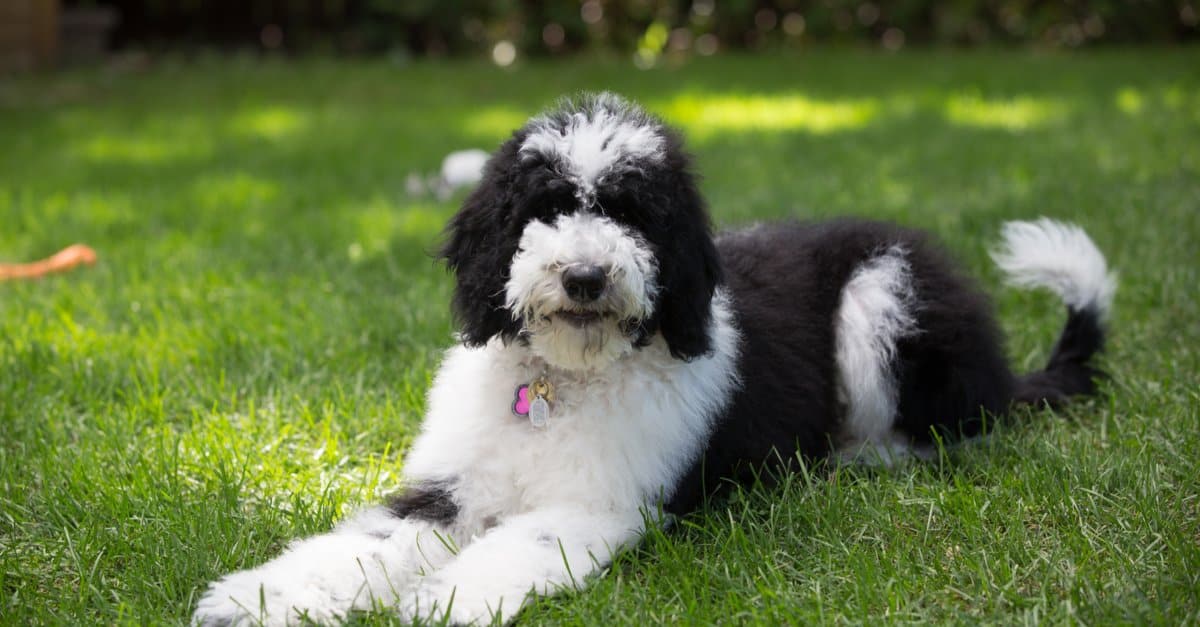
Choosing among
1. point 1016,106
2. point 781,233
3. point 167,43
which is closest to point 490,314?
point 781,233

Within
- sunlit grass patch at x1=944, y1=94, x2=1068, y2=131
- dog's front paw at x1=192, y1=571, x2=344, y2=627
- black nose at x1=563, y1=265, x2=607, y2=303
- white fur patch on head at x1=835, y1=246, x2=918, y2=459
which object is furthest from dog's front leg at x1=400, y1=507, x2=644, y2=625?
sunlit grass patch at x1=944, y1=94, x2=1068, y2=131

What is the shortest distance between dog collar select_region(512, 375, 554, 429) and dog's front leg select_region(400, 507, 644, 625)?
243 mm

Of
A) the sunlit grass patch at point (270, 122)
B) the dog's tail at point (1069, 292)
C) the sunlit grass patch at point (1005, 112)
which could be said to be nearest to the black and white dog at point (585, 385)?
the dog's tail at point (1069, 292)

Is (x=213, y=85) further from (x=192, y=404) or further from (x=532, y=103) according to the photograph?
(x=192, y=404)

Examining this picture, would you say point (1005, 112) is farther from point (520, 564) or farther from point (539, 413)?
point (520, 564)

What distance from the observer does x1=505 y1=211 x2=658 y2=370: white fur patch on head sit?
2484 mm

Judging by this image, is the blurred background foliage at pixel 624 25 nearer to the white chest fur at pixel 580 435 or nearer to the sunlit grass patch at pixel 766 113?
the sunlit grass patch at pixel 766 113

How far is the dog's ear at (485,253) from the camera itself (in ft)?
8.80

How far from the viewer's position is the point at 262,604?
232 centimetres

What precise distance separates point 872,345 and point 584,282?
1229 mm

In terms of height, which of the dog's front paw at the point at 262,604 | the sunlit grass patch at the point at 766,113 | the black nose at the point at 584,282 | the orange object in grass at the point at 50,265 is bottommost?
the orange object in grass at the point at 50,265

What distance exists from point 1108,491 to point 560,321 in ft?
4.89

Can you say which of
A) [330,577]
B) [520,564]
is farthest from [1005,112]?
[330,577]

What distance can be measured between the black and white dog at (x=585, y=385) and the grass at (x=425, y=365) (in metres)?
0.15
